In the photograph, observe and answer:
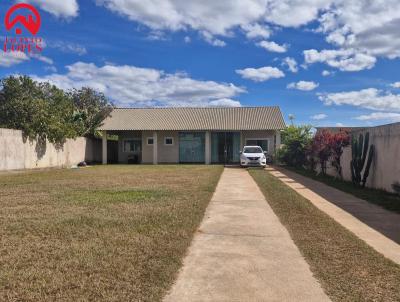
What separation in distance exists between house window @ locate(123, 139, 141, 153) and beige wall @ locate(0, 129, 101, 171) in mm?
4267

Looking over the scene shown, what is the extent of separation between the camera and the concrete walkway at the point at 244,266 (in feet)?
14.7

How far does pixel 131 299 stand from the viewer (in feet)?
13.8

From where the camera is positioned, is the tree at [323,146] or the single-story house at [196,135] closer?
the tree at [323,146]

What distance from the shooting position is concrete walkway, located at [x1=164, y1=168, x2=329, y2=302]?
4.47 metres

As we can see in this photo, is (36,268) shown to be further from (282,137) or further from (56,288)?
(282,137)

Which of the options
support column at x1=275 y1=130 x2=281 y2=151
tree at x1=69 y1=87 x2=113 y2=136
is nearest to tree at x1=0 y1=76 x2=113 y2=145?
tree at x1=69 y1=87 x2=113 y2=136

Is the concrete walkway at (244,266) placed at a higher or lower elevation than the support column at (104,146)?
lower

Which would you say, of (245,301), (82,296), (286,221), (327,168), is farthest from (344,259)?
(327,168)

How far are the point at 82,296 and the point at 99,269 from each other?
0.85 metres

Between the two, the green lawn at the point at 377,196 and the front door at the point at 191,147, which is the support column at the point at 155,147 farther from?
the green lawn at the point at 377,196

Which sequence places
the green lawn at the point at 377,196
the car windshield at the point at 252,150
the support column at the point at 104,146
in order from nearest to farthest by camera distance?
the green lawn at the point at 377,196 → the car windshield at the point at 252,150 → the support column at the point at 104,146

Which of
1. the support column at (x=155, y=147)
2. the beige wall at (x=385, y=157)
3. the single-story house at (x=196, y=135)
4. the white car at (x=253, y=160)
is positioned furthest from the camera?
the support column at (x=155, y=147)

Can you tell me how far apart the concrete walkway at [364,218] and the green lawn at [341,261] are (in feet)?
0.85

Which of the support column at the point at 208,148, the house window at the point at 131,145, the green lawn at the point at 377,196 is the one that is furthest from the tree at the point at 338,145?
the house window at the point at 131,145
